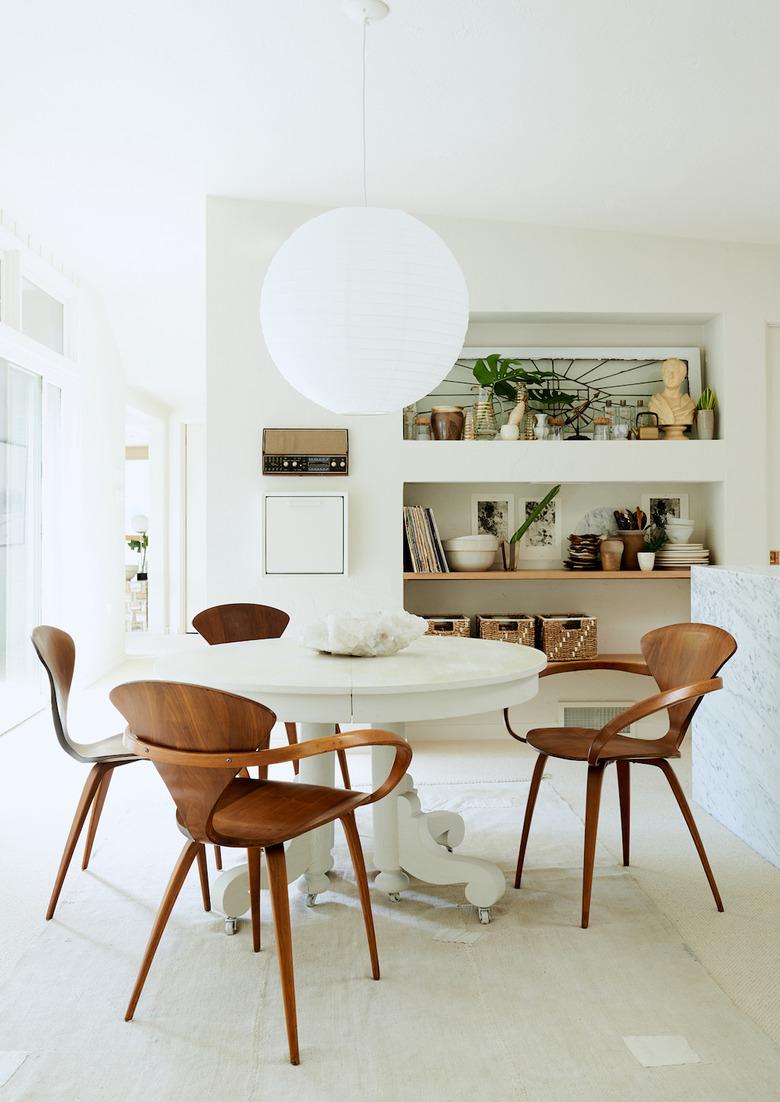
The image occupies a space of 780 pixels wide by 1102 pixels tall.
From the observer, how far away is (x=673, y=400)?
178 inches

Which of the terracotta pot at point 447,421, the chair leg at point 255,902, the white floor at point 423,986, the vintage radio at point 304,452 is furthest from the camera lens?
the terracotta pot at point 447,421

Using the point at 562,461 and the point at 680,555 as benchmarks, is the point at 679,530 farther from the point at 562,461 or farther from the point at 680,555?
the point at 562,461

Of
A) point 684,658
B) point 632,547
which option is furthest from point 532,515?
point 684,658

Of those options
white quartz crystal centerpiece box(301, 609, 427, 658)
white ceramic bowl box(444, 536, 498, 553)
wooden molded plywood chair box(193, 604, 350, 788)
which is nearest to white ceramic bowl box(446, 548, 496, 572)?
white ceramic bowl box(444, 536, 498, 553)

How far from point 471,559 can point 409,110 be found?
2010 mm

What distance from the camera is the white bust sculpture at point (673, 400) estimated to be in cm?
449

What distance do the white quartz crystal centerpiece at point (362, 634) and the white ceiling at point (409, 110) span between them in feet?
5.72

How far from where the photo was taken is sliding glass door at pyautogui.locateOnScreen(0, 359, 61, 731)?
4715 mm

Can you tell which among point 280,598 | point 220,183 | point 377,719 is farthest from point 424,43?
point 280,598

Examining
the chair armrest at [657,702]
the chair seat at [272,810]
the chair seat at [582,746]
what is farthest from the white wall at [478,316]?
the chair seat at [272,810]

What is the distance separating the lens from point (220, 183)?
4.09 metres

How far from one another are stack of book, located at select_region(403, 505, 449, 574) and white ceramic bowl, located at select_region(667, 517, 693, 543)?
1153 mm

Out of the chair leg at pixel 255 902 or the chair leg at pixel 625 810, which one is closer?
the chair leg at pixel 255 902

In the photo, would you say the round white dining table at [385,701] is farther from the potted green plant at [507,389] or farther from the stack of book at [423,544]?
the potted green plant at [507,389]
